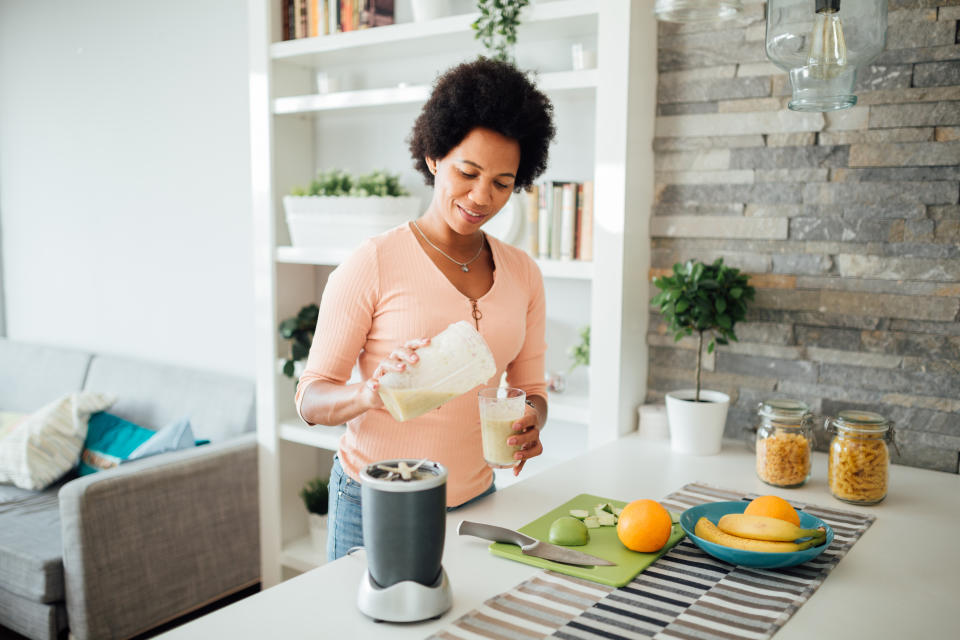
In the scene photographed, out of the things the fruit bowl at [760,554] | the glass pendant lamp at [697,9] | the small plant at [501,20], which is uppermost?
the small plant at [501,20]

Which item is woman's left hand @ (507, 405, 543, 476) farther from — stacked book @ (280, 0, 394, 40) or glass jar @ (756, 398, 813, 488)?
stacked book @ (280, 0, 394, 40)

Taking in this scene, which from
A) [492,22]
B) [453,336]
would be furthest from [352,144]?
[453,336]

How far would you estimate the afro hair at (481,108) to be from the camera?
1531 mm

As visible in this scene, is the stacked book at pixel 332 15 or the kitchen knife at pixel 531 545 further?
the stacked book at pixel 332 15

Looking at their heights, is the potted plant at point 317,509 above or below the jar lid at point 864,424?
below

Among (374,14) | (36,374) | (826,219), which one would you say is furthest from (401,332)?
(36,374)

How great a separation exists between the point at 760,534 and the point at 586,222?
118cm

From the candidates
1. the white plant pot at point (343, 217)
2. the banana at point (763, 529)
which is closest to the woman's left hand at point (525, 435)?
the banana at point (763, 529)

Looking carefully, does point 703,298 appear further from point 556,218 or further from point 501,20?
point 501,20

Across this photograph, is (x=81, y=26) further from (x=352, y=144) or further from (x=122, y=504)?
(x=122, y=504)

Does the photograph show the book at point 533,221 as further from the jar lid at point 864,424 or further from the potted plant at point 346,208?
the jar lid at point 864,424

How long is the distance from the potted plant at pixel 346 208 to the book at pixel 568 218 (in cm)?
56

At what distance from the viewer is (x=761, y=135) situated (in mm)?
2070

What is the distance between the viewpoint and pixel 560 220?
2311 mm
